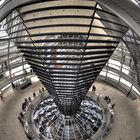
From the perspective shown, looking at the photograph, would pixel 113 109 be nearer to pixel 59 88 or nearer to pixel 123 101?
pixel 123 101

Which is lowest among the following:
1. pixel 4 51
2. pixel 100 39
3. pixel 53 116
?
pixel 53 116

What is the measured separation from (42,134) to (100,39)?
10726mm

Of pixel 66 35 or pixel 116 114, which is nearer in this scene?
pixel 66 35

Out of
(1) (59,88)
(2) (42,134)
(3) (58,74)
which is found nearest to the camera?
(3) (58,74)

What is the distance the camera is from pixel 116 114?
20000mm

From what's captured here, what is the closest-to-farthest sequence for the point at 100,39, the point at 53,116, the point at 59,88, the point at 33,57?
the point at 100,39
the point at 33,57
the point at 59,88
the point at 53,116

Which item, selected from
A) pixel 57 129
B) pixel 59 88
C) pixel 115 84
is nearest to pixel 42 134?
pixel 57 129

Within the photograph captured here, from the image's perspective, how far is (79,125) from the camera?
1883cm

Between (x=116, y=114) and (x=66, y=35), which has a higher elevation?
(x=66, y=35)

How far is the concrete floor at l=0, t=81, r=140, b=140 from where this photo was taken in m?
18.1

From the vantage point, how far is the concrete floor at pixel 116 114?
59.5 feet

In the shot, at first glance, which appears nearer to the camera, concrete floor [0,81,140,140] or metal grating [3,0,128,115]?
metal grating [3,0,128,115]

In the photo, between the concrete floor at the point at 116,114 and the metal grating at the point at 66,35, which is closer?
the metal grating at the point at 66,35

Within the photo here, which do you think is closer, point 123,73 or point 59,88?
point 59,88
